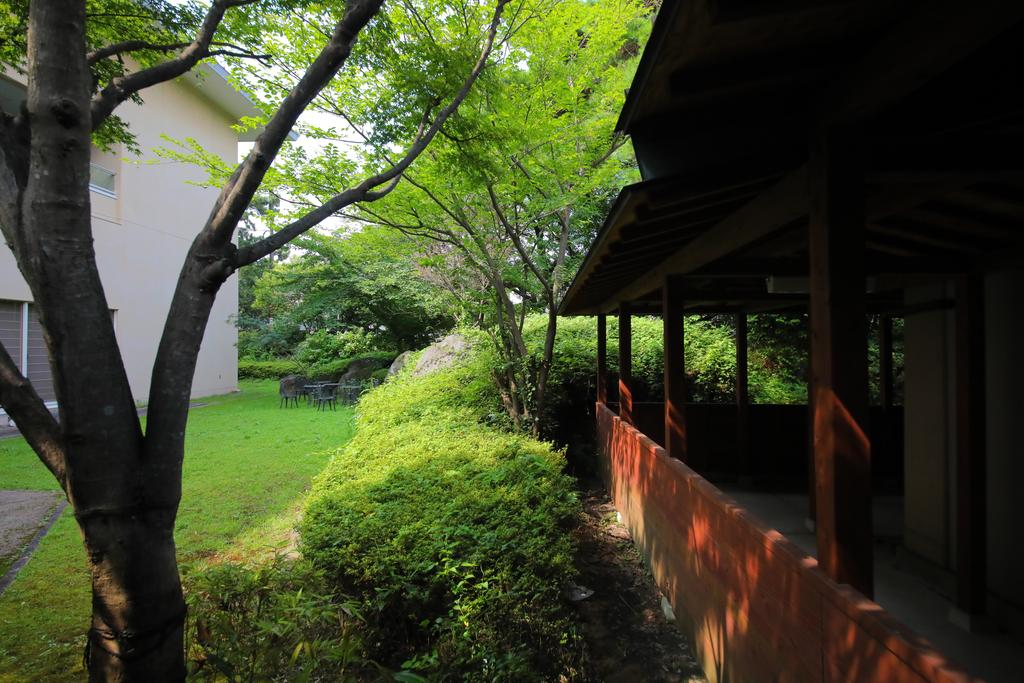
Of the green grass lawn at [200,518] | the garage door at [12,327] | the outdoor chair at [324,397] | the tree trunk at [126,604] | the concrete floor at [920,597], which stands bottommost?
the concrete floor at [920,597]

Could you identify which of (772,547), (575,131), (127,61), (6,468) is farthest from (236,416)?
(772,547)

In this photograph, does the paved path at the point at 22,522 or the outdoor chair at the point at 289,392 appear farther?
the outdoor chair at the point at 289,392

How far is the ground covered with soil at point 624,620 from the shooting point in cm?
354

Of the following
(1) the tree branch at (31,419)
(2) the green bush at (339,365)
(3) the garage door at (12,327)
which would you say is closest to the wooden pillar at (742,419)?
(1) the tree branch at (31,419)

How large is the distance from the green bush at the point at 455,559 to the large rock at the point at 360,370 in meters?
Answer: 13.4

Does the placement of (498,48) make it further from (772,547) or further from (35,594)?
(35,594)

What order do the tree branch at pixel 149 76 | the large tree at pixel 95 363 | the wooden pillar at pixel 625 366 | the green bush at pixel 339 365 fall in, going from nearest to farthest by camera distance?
1. the large tree at pixel 95 363
2. the tree branch at pixel 149 76
3. the wooden pillar at pixel 625 366
4. the green bush at pixel 339 365

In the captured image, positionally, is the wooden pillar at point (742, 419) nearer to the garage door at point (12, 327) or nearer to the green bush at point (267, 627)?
the green bush at point (267, 627)

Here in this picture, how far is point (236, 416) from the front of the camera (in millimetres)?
12875

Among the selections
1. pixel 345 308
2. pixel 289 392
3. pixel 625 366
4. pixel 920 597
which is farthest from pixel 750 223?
pixel 345 308

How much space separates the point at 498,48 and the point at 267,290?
17569 millimetres

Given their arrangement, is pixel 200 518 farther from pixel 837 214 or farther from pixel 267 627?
pixel 837 214

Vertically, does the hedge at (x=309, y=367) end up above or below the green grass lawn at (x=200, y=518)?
above

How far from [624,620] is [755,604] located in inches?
79.4
